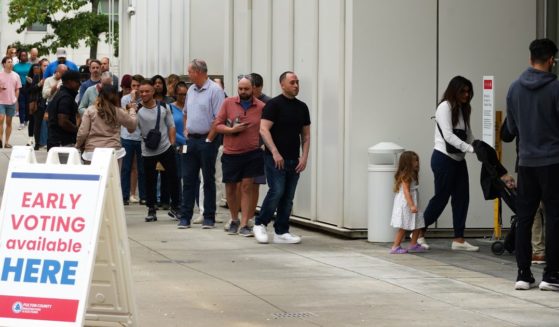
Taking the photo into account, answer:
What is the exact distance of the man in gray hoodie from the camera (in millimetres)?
10547

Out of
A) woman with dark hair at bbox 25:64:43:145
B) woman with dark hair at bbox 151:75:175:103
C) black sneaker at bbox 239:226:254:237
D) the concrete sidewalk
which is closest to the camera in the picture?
the concrete sidewalk

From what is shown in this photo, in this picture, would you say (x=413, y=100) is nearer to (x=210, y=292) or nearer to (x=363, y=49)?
(x=363, y=49)

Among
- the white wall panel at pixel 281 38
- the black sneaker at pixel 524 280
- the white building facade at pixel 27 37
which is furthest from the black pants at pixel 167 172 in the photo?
the white building facade at pixel 27 37

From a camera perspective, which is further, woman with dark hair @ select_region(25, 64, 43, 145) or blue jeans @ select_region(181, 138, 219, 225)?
woman with dark hair @ select_region(25, 64, 43, 145)

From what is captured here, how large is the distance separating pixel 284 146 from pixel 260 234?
1015 millimetres

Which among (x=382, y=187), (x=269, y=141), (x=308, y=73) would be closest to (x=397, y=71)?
(x=382, y=187)

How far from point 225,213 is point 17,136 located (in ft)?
45.5

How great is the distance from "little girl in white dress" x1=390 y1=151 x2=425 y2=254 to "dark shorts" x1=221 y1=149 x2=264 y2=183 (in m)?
1.97

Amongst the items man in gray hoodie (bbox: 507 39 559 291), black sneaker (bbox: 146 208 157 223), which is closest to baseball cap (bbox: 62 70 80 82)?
black sneaker (bbox: 146 208 157 223)

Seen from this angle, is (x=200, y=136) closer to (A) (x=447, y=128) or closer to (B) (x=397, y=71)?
(B) (x=397, y=71)

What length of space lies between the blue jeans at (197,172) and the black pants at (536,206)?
546 centimetres

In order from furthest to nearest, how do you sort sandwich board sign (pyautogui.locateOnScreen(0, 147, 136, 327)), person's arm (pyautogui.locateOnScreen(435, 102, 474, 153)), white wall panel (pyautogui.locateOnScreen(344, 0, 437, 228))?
1. white wall panel (pyautogui.locateOnScreen(344, 0, 437, 228))
2. person's arm (pyautogui.locateOnScreen(435, 102, 474, 153))
3. sandwich board sign (pyautogui.locateOnScreen(0, 147, 136, 327))

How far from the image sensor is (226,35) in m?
18.8

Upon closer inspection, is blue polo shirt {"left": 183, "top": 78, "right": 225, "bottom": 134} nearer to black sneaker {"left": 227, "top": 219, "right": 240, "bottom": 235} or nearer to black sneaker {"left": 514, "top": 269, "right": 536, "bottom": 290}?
black sneaker {"left": 227, "top": 219, "right": 240, "bottom": 235}
